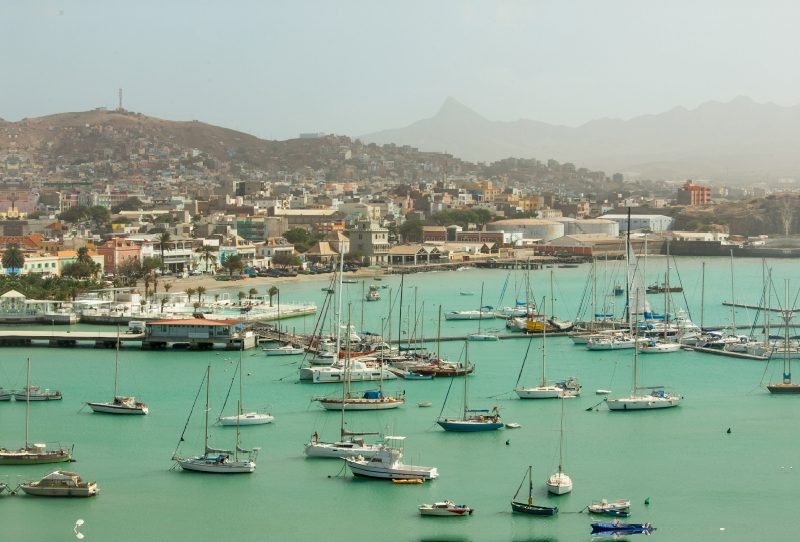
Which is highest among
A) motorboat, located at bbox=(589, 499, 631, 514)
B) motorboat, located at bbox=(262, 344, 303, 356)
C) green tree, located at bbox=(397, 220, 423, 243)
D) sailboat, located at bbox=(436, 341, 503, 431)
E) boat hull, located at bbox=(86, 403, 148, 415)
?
green tree, located at bbox=(397, 220, 423, 243)

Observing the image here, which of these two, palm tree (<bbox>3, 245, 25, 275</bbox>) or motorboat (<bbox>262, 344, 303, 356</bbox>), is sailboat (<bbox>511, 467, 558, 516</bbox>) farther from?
palm tree (<bbox>3, 245, 25, 275</bbox>)

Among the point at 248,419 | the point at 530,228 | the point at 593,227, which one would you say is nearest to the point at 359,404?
the point at 248,419

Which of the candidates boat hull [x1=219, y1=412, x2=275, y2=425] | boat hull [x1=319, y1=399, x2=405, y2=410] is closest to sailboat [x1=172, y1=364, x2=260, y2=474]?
boat hull [x1=219, y1=412, x2=275, y2=425]

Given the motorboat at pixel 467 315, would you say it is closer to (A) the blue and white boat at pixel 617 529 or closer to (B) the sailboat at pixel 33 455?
(B) the sailboat at pixel 33 455

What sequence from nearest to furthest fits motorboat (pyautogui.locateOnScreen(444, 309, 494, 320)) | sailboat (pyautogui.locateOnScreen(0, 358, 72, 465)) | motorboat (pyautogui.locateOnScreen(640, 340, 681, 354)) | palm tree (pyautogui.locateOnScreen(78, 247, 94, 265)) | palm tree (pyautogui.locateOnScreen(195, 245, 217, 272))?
1. sailboat (pyautogui.locateOnScreen(0, 358, 72, 465))
2. motorboat (pyautogui.locateOnScreen(640, 340, 681, 354))
3. motorboat (pyautogui.locateOnScreen(444, 309, 494, 320))
4. palm tree (pyautogui.locateOnScreen(78, 247, 94, 265))
5. palm tree (pyautogui.locateOnScreen(195, 245, 217, 272))

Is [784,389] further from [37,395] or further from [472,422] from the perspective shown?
[37,395]
